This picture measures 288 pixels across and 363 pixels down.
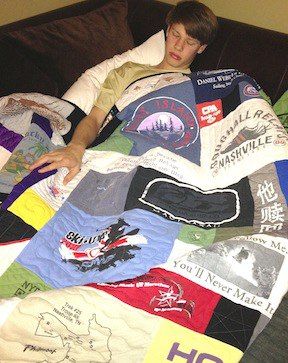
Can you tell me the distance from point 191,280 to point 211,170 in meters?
0.43

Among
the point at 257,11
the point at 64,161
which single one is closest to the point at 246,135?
the point at 64,161

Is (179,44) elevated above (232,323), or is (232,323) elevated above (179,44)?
(179,44)

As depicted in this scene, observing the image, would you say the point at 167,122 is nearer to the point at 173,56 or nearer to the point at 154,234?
the point at 173,56

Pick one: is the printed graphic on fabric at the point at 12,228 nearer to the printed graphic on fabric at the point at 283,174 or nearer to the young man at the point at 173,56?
the young man at the point at 173,56

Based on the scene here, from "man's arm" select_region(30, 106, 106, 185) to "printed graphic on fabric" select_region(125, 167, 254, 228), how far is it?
8.4 inches

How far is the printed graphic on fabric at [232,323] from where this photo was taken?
85 centimetres

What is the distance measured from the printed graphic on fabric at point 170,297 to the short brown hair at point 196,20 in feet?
3.23

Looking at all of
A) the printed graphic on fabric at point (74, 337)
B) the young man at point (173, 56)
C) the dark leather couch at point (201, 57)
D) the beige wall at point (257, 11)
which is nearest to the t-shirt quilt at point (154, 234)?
the printed graphic on fabric at point (74, 337)

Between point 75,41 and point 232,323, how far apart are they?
1.29 m

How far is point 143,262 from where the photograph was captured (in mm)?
958

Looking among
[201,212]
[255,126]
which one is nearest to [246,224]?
[201,212]

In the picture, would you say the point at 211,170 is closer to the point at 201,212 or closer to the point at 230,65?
the point at 201,212

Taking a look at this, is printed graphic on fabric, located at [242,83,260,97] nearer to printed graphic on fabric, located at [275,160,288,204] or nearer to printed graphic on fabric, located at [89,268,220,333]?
printed graphic on fabric, located at [275,160,288,204]

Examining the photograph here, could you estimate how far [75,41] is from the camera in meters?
1.66
